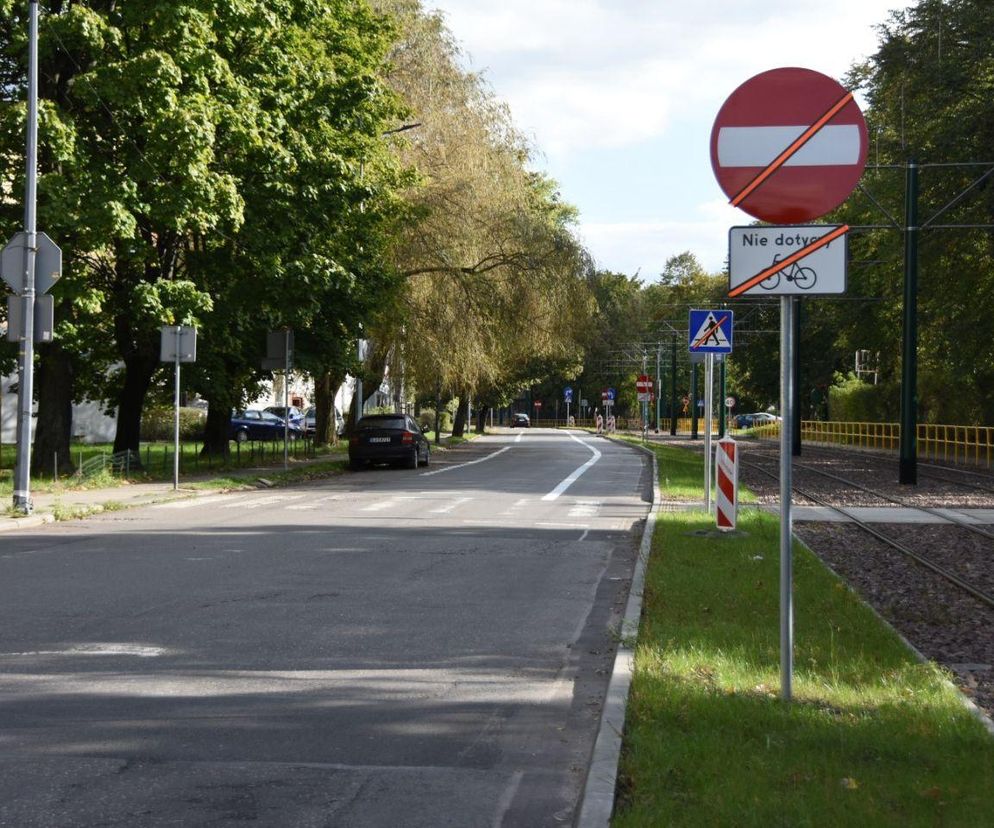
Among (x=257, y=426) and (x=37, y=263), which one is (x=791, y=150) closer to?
(x=37, y=263)

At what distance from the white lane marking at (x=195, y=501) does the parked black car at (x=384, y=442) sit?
1058 cm

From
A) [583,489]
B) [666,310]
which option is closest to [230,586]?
[583,489]

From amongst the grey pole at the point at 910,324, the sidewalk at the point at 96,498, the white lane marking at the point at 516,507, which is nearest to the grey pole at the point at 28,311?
the sidewalk at the point at 96,498

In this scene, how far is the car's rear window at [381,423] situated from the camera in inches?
1339

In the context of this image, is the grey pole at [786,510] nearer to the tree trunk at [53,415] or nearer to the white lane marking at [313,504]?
the white lane marking at [313,504]

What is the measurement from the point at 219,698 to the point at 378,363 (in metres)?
34.0

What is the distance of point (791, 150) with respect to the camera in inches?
233

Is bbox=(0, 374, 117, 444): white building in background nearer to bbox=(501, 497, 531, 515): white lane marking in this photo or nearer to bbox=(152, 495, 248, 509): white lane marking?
bbox=(152, 495, 248, 509): white lane marking

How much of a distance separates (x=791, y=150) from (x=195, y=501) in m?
17.0

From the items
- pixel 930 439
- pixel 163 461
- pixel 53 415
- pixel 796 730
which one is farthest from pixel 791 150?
pixel 930 439

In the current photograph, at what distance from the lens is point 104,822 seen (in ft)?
15.3

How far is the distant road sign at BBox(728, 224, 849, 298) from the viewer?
5.91m

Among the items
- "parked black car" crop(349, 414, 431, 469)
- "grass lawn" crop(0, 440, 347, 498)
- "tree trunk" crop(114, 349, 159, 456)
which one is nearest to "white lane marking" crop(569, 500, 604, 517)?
"grass lawn" crop(0, 440, 347, 498)

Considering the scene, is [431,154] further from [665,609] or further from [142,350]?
[665,609]
